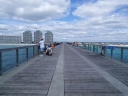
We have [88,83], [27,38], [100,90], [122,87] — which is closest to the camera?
[100,90]

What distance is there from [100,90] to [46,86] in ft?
6.34

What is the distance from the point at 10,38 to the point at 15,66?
22330 mm

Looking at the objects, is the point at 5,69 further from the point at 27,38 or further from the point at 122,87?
the point at 27,38

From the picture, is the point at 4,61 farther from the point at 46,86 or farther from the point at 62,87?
the point at 62,87

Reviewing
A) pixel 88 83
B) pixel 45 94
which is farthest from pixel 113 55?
pixel 45 94

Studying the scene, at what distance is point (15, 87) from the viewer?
18.0 ft

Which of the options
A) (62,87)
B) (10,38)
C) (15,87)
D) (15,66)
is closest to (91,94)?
(62,87)

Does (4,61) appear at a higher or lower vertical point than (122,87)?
higher

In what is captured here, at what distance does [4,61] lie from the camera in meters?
7.70

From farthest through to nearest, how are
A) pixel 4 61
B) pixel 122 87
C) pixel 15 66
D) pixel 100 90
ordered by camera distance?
1. pixel 15 66
2. pixel 4 61
3. pixel 122 87
4. pixel 100 90

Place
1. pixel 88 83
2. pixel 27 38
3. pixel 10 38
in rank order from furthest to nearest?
pixel 27 38 < pixel 10 38 < pixel 88 83

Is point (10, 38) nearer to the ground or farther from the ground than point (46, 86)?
farther from the ground

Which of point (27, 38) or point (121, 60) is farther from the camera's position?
point (27, 38)

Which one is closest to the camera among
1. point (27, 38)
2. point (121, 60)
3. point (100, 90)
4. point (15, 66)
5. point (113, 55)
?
point (100, 90)
